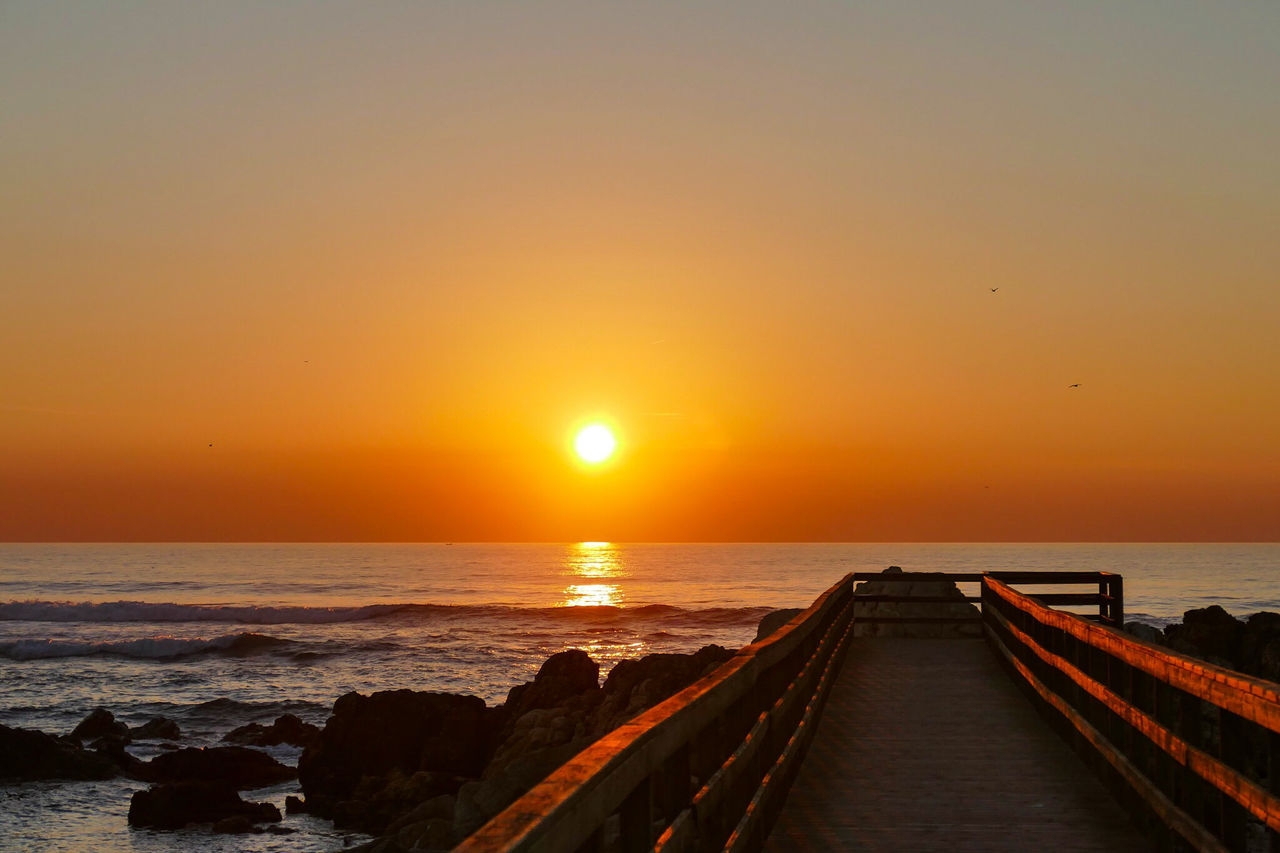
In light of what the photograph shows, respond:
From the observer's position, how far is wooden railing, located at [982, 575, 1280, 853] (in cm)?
462

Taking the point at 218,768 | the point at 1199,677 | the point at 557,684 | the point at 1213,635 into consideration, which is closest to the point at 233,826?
the point at 218,768

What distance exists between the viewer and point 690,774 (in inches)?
180

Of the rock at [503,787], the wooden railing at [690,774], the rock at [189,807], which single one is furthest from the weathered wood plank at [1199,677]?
the rock at [189,807]

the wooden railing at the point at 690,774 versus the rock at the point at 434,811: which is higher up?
the wooden railing at the point at 690,774

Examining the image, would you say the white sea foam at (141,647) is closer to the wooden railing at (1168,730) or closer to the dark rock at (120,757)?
the dark rock at (120,757)

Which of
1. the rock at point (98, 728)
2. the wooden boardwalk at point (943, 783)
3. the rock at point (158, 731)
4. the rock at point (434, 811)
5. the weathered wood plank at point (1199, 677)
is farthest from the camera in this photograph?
the rock at point (158, 731)

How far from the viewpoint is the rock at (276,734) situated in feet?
111

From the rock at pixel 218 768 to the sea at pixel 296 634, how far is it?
79cm

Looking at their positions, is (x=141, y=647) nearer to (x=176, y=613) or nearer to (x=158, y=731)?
(x=176, y=613)

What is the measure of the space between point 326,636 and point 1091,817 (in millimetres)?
65951

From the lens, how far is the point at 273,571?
145 m

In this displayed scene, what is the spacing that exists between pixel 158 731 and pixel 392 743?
496 inches

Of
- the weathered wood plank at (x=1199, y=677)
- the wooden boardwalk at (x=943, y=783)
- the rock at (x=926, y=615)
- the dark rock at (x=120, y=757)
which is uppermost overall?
the weathered wood plank at (x=1199, y=677)

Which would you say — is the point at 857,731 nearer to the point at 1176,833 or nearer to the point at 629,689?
the point at 1176,833
